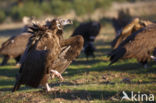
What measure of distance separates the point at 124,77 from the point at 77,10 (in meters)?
25.1

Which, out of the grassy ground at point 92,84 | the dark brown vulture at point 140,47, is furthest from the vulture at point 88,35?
the dark brown vulture at point 140,47

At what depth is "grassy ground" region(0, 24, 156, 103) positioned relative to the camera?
7.12 m

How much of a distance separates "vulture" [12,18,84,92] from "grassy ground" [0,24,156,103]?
0.38m

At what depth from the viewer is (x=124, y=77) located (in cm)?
948

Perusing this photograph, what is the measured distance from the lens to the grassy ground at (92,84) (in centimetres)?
→ 712

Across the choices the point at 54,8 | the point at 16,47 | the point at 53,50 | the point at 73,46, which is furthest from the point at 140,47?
the point at 54,8

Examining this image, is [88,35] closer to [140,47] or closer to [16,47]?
[16,47]

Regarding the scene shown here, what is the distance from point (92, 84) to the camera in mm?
8508

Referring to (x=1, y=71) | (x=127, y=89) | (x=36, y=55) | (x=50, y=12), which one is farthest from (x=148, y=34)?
(x=50, y=12)

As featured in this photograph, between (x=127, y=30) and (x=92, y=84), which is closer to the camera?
(x=92, y=84)

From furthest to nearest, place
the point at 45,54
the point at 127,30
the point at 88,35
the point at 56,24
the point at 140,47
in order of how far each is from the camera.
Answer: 1. the point at 88,35
2. the point at 127,30
3. the point at 140,47
4. the point at 56,24
5. the point at 45,54

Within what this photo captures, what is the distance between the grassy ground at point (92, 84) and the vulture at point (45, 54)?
38 centimetres

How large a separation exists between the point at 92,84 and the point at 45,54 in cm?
224

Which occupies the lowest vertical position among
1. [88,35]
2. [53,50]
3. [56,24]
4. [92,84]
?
[92,84]
